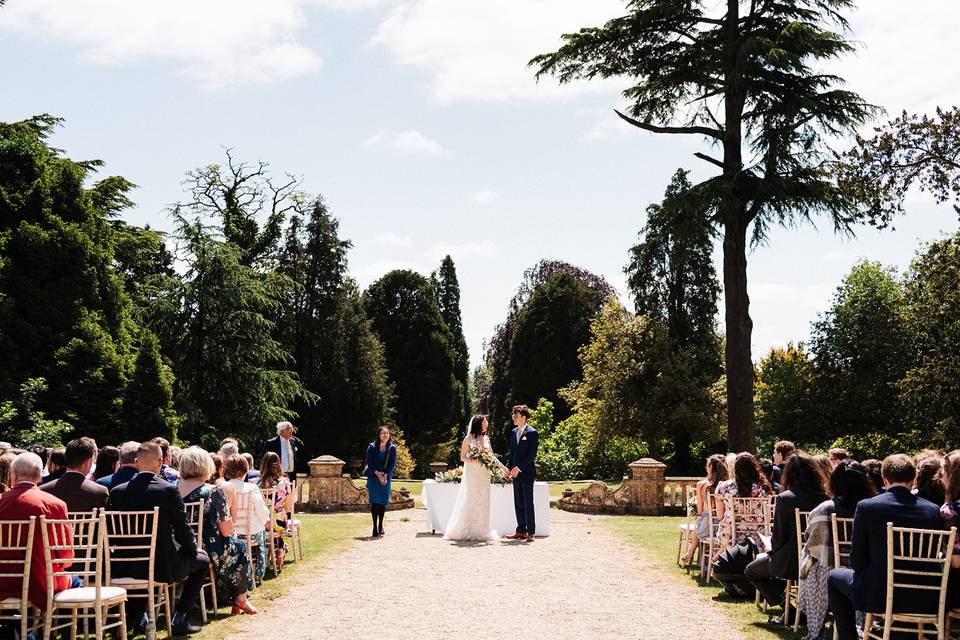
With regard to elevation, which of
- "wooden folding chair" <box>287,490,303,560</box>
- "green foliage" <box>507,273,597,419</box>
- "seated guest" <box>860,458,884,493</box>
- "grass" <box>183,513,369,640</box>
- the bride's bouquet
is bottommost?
"grass" <box>183,513,369,640</box>

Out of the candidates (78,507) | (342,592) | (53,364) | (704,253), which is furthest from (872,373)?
(78,507)

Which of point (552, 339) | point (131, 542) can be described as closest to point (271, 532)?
point (131, 542)

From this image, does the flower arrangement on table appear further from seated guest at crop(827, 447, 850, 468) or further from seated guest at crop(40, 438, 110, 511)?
seated guest at crop(40, 438, 110, 511)

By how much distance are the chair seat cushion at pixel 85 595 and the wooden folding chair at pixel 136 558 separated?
16 centimetres

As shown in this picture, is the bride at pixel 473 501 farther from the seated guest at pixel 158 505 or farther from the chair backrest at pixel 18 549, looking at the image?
the chair backrest at pixel 18 549

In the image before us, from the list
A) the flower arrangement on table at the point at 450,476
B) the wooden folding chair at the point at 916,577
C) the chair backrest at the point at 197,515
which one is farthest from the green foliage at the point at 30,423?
the wooden folding chair at the point at 916,577

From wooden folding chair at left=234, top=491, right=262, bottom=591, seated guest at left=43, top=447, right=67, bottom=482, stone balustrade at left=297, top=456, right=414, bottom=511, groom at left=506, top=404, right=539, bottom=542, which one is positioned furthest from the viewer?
stone balustrade at left=297, top=456, right=414, bottom=511

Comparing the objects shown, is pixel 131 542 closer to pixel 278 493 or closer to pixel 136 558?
pixel 136 558

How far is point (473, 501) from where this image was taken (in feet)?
47.5

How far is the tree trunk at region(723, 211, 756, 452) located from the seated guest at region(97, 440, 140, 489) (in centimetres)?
1375

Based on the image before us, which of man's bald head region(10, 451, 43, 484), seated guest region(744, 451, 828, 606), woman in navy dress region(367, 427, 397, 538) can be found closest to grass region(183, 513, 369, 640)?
woman in navy dress region(367, 427, 397, 538)

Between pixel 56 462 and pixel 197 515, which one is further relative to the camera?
pixel 56 462

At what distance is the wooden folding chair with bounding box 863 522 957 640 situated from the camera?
5773mm

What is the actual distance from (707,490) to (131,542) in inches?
249
